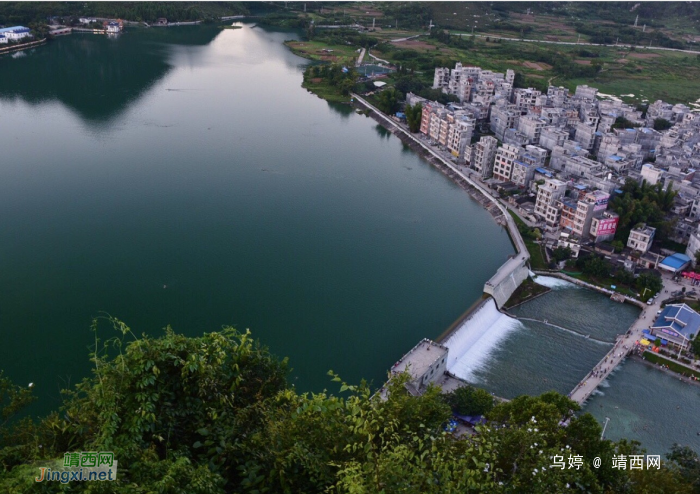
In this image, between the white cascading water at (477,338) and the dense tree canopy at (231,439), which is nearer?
the dense tree canopy at (231,439)

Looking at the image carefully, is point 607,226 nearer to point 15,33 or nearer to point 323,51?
point 323,51

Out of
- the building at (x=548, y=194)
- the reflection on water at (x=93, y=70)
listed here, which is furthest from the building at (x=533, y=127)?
the reflection on water at (x=93, y=70)

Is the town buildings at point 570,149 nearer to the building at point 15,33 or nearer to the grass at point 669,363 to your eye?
the grass at point 669,363

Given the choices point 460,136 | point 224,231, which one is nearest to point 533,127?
point 460,136

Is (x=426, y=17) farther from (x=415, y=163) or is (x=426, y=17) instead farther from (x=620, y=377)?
(x=620, y=377)

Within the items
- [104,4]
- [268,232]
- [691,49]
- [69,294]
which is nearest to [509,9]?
[691,49]
